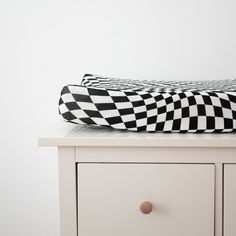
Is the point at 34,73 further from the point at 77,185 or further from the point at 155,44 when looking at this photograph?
the point at 77,185

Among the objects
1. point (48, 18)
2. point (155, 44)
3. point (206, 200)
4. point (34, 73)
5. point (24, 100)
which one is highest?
point (48, 18)

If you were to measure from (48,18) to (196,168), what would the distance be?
0.87 meters

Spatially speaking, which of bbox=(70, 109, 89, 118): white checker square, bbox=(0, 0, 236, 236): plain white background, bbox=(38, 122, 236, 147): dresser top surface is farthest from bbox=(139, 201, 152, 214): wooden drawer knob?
bbox=(0, 0, 236, 236): plain white background

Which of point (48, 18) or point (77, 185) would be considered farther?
point (48, 18)

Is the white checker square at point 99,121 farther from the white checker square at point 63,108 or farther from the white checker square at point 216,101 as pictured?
the white checker square at point 216,101

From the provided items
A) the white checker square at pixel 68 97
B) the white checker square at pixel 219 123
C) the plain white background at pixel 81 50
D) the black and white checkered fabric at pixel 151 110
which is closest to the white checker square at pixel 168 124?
the black and white checkered fabric at pixel 151 110

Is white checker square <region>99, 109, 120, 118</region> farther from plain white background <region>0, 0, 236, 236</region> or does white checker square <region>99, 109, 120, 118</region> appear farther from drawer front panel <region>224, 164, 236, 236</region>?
plain white background <region>0, 0, 236, 236</region>

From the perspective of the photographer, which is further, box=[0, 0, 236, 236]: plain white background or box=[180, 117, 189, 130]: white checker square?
box=[0, 0, 236, 236]: plain white background

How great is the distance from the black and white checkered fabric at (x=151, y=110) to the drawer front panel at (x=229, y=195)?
0.10 metres

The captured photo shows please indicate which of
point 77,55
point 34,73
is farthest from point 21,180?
point 77,55

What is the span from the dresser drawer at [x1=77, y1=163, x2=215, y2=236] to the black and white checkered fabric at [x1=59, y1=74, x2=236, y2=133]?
97mm

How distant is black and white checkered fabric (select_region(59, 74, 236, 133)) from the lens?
29.0 inches

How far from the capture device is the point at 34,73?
1.28 metres

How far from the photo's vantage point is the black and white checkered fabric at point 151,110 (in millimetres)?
736
